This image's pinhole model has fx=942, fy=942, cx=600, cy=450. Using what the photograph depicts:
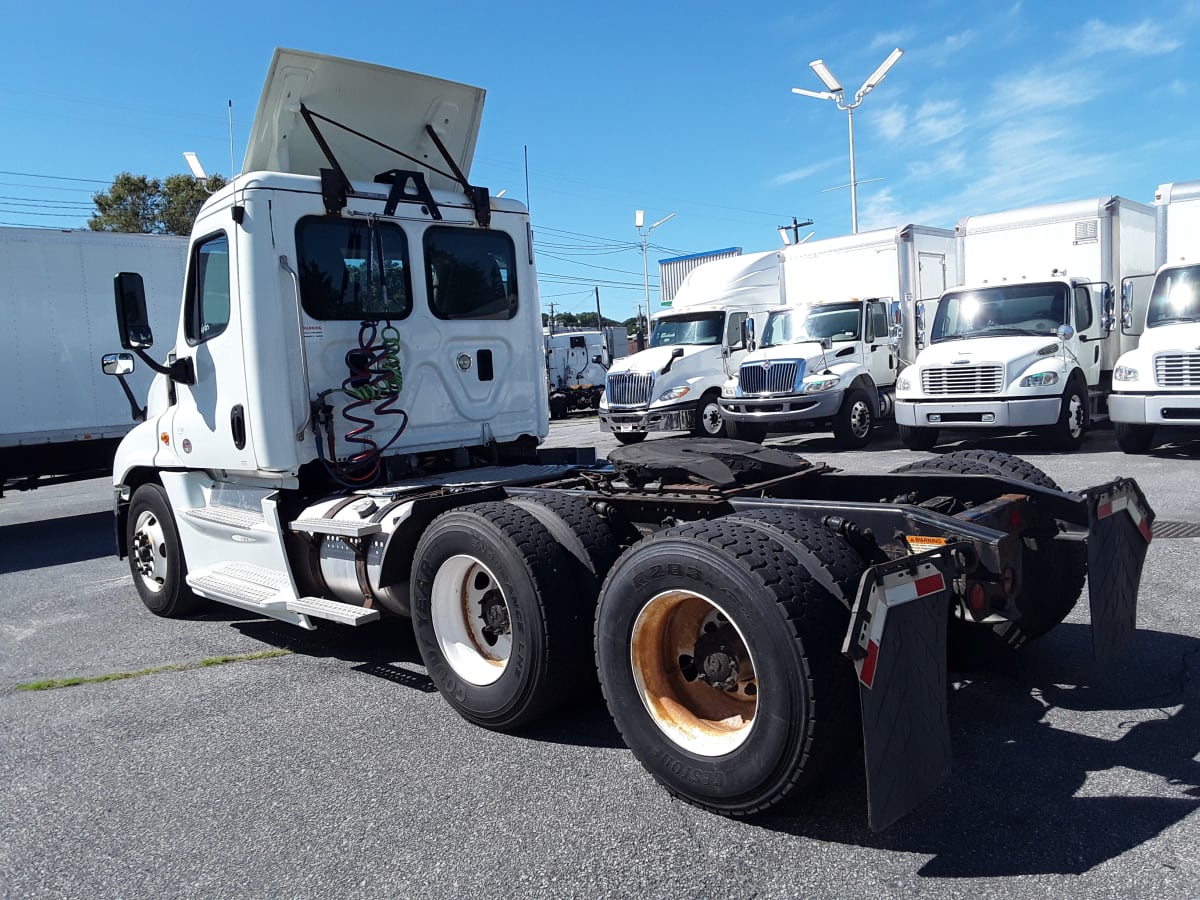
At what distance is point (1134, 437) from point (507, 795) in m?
11.2

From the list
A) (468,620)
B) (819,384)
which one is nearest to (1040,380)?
(819,384)

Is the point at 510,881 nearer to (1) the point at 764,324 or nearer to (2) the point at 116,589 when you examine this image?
(2) the point at 116,589

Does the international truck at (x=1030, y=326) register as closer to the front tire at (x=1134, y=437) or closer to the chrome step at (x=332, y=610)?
the front tire at (x=1134, y=437)

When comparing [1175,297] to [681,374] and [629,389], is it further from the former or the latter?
[629,389]

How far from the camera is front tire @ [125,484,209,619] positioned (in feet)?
21.2

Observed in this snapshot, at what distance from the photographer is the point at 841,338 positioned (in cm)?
1567

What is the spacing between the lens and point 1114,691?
166 inches

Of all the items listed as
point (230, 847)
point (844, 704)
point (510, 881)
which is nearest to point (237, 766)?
point (230, 847)

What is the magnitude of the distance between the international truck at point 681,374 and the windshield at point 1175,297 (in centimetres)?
616

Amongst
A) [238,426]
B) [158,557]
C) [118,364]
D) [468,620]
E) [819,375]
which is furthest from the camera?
[819,375]

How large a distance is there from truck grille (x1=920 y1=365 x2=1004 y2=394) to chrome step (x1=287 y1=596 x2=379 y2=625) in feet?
33.4

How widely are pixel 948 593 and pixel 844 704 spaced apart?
1.77 ft

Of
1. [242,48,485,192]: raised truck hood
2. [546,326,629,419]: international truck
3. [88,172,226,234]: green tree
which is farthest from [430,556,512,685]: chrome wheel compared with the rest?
[88,172,226,234]: green tree

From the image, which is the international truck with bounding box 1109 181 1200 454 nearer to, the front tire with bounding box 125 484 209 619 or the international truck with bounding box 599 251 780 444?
the international truck with bounding box 599 251 780 444
